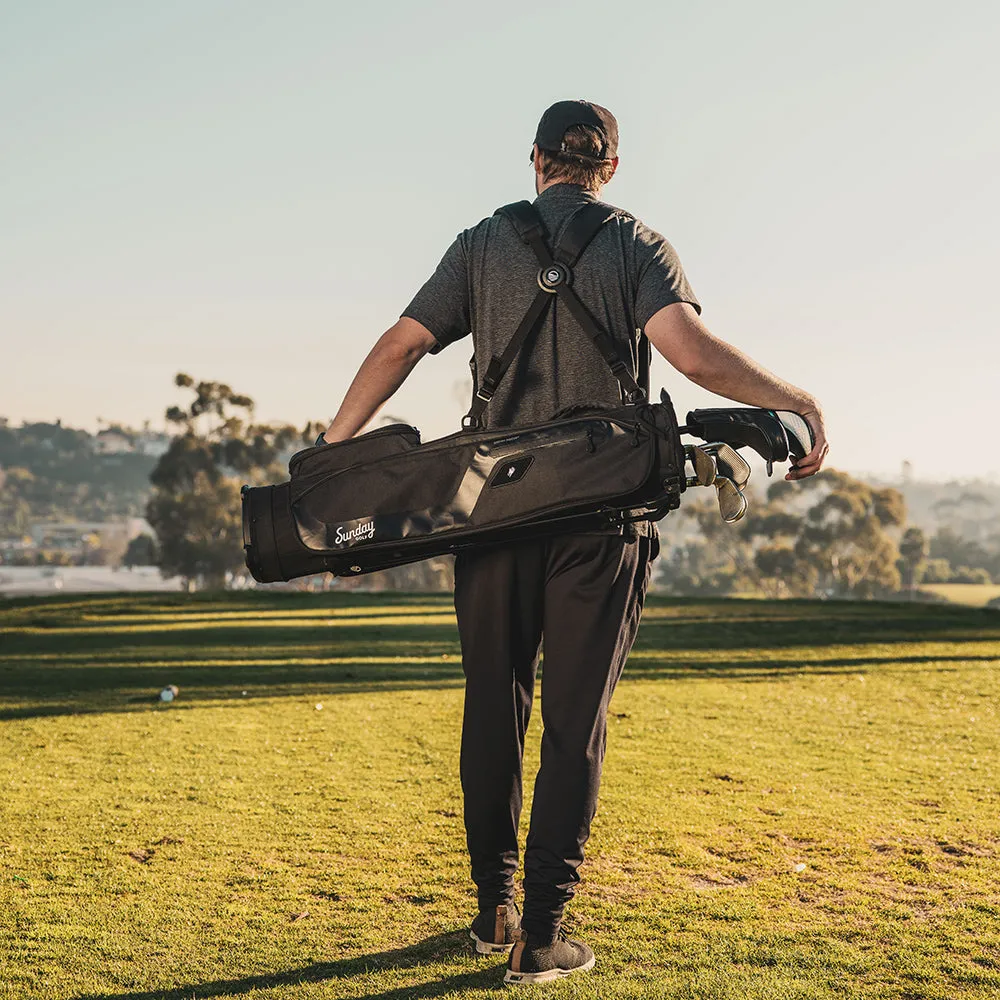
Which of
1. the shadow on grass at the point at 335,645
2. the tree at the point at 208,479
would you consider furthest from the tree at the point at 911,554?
the shadow on grass at the point at 335,645

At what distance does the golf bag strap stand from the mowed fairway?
5.38ft

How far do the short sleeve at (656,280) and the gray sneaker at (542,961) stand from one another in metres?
1.75

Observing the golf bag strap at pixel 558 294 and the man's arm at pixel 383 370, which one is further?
the man's arm at pixel 383 370

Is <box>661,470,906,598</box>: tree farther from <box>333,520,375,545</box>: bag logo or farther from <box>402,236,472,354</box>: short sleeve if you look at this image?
<box>333,520,375,545</box>: bag logo

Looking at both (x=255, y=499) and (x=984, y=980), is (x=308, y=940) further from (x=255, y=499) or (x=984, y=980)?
(x=984, y=980)

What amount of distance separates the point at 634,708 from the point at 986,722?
2381mm

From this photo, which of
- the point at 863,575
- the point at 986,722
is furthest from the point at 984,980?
the point at 863,575

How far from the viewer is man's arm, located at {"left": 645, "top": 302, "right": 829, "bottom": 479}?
328 cm

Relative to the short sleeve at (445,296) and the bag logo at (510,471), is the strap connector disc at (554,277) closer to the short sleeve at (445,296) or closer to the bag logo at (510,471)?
the short sleeve at (445,296)

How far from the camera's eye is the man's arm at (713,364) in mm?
3275

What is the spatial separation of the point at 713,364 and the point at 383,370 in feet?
3.29

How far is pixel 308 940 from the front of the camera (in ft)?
12.0

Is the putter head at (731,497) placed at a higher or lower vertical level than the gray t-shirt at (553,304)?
lower

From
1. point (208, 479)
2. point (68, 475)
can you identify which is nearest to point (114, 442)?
point (68, 475)
